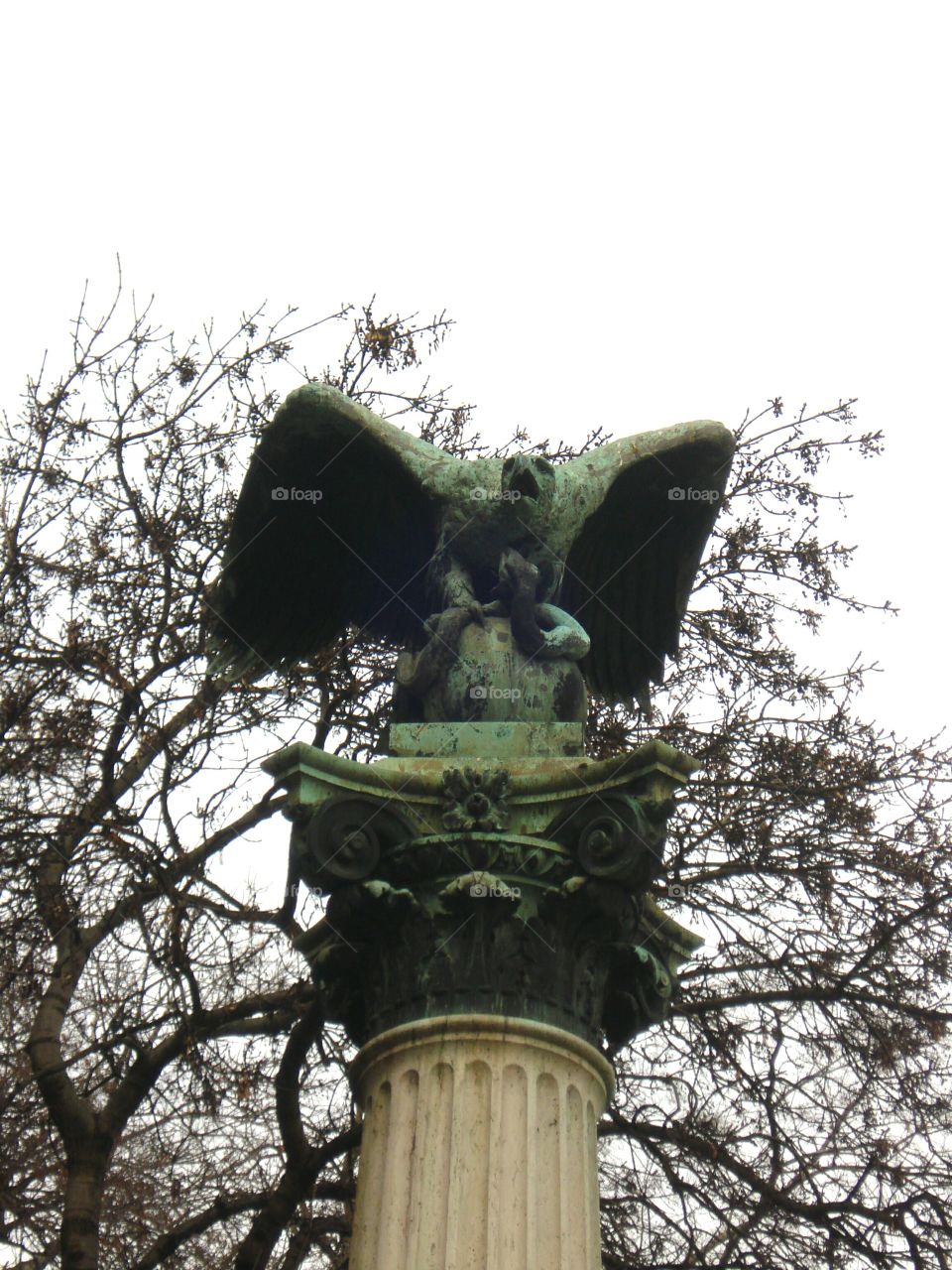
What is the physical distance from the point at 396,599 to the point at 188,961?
2842mm

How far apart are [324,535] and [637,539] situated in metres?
1.43

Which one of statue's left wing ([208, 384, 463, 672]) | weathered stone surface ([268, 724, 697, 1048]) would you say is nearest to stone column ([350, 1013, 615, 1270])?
weathered stone surface ([268, 724, 697, 1048])

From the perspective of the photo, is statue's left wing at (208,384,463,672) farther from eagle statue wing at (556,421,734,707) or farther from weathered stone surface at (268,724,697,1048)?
weathered stone surface at (268,724,697,1048)

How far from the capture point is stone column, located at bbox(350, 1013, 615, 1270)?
466 cm

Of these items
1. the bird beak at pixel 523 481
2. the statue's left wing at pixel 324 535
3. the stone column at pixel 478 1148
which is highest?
the statue's left wing at pixel 324 535

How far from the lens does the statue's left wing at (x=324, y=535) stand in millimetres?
6617

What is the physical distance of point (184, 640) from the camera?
10156mm

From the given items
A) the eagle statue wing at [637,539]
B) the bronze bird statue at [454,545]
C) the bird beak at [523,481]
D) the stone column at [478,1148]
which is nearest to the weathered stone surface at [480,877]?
the stone column at [478,1148]

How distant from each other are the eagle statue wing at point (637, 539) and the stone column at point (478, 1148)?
2324 millimetres

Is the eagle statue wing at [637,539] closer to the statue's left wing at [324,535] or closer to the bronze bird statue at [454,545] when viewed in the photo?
the bronze bird statue at [454,545]

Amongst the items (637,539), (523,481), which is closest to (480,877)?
(523,481)

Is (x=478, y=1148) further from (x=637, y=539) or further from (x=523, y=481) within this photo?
(x=637, y=539)

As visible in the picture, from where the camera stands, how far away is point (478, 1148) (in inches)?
190

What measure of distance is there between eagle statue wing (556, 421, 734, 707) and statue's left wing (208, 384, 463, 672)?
0.66 m
